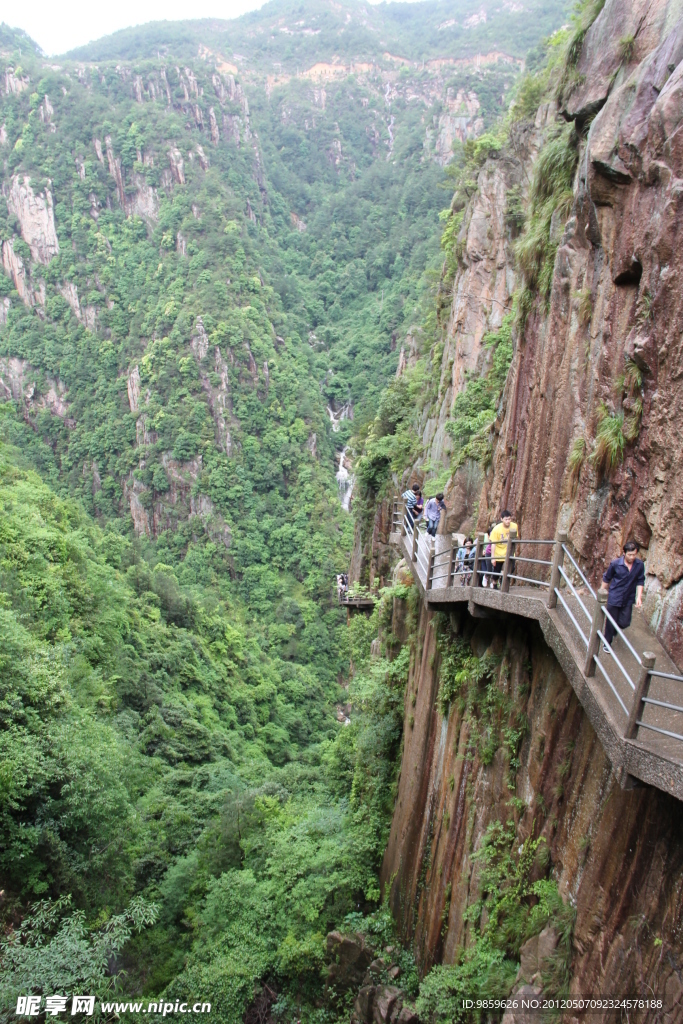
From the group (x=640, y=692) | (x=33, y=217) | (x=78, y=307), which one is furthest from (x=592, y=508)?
(x=33, y=217)

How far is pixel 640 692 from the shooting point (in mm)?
4664

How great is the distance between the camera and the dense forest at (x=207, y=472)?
1548 cm

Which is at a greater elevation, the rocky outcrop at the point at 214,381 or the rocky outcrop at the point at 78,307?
the rocky outcrop at the point at 78,307

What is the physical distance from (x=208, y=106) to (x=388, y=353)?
70573 mm

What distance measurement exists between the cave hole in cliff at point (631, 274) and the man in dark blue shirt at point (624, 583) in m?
3.27

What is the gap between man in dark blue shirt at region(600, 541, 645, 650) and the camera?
19.1 ft

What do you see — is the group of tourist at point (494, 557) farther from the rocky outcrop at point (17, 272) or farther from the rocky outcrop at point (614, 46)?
the rocky outcrop at point (17, 272)

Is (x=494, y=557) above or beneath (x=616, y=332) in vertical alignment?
beneath

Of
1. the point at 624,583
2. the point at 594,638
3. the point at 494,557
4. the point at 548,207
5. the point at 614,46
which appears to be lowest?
the point at 494,557

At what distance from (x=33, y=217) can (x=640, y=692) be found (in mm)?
131742

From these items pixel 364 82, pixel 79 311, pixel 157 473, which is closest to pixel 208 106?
pixel 79 311

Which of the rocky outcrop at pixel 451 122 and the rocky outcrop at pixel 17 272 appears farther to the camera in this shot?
the rocky outcrop at pixel 451 122

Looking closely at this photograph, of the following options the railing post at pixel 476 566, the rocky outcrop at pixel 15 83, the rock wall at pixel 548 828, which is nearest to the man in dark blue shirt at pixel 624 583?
the rock wall at pixel 548 828

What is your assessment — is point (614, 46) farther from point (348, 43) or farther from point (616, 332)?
point (348, 43)
